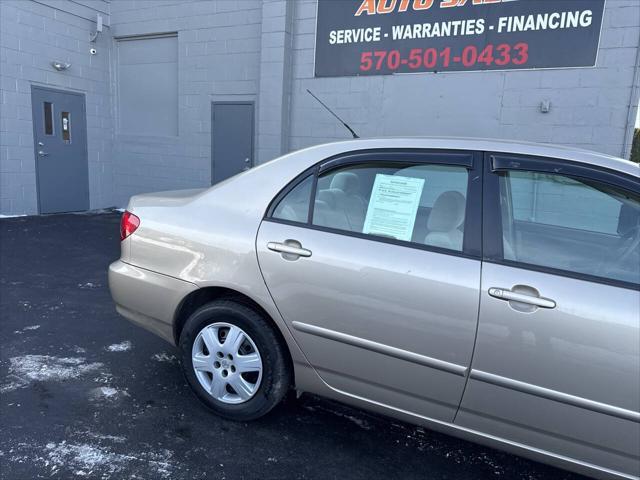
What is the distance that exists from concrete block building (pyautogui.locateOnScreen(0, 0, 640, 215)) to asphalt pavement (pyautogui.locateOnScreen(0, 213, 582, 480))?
4.84m

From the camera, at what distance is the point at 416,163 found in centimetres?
220

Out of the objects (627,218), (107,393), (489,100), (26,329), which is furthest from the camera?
(489,100)

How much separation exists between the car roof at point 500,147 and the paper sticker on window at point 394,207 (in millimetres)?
179

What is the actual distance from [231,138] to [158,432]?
6.62 m

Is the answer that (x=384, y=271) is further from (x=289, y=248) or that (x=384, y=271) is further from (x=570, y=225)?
(x=570, y=225)

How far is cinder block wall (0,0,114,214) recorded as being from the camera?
7867mm

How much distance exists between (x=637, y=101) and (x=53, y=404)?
6656 millimetres

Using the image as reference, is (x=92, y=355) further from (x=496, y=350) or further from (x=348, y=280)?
(x=496, y=350)

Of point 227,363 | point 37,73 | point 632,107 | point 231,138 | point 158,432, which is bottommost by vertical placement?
point 158,432

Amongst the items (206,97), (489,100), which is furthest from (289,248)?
(206,97)

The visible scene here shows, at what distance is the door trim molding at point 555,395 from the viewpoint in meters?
1.67

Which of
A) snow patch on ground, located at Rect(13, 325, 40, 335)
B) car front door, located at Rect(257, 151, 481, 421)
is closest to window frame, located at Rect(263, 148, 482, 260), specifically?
car front door, located at Rect(257, 151, 481, 421)

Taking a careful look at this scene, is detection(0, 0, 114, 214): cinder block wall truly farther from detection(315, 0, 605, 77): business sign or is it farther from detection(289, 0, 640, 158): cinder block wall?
detection(315, 0, 605, 77): business sign

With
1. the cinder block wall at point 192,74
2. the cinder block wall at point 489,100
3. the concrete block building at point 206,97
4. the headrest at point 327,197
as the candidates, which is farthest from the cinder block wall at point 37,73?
the headrest at point 327,197
